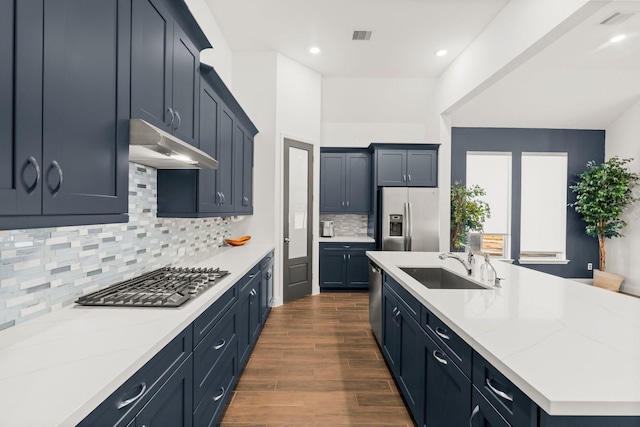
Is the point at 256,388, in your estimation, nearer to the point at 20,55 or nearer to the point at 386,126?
the point at 20,55

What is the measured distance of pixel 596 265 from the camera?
5.93 m

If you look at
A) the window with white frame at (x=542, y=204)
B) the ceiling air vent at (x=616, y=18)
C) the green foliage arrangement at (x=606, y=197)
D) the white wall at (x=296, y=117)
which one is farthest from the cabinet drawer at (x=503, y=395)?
the green foliage arrangement at (x=606, y=197)

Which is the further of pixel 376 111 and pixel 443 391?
pixel 376 111

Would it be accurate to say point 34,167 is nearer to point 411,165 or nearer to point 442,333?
point 442,333

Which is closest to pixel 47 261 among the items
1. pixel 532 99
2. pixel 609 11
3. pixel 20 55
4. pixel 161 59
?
pixel 20 55

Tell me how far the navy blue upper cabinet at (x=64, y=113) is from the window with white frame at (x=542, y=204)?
6.73 metres

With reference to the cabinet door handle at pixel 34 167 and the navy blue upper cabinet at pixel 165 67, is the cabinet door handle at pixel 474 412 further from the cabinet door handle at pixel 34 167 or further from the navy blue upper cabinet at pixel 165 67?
the navy blue upper cabinet at pixel 165 67

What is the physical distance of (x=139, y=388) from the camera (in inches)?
39.8

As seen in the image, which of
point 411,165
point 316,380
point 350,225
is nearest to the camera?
point 316,380

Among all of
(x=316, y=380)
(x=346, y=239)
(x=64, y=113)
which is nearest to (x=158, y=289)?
(x=64, y=113)

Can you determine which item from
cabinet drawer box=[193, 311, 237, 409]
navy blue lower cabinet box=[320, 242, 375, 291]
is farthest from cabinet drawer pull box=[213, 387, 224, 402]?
navy blue lower cabinet box=[320, 242, 375, 291]

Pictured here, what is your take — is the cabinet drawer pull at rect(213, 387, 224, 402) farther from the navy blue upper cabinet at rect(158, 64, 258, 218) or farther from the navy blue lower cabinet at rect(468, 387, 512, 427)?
the navy blue lower cabinet at rect(468, 387, 512, 427)

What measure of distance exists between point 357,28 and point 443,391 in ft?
Result: 12.8

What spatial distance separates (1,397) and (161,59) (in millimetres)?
1636
